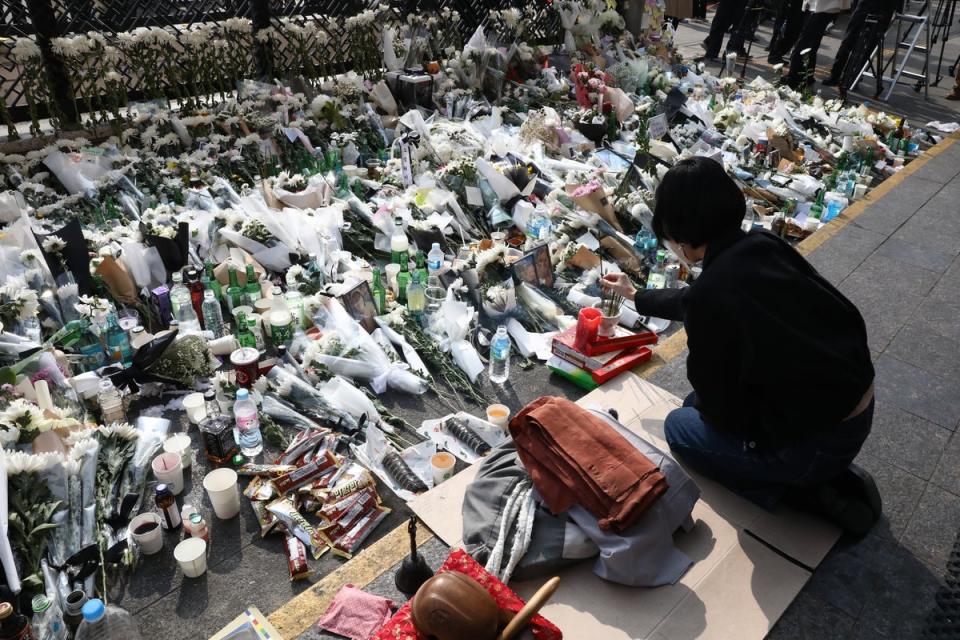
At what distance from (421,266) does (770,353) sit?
2749 mm

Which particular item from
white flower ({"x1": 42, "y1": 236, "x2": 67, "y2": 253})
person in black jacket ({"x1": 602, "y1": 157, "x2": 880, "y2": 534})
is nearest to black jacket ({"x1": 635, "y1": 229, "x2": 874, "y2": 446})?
person in black jacket ({"x1": 602, "y1": 157, "x2": 880, "y2": 534})

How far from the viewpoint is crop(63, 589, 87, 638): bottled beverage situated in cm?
239

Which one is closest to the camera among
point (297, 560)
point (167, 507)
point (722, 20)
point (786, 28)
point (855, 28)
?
point (297, 560)

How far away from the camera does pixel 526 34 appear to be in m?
9.24

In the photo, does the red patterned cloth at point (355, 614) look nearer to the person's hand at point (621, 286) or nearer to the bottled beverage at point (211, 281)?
the person's hand at point (621, 286)

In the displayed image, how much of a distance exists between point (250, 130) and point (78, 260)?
2799 millimetres

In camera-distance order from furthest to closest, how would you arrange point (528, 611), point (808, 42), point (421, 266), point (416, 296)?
point (808, 42) → point (421, 266) → point (416, 296) → point (528, 611)

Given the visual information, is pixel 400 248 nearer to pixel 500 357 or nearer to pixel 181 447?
pixel 500 357

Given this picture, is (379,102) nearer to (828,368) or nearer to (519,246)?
(519,246)

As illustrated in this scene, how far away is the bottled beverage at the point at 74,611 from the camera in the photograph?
7.84 feet

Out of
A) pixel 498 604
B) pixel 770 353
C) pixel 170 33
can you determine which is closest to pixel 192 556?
pixel 498 604

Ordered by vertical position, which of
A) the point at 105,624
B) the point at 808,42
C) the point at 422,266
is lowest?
the point at 105,624

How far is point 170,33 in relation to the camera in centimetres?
670

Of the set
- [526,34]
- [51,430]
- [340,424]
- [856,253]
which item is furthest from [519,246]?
[526,34]
